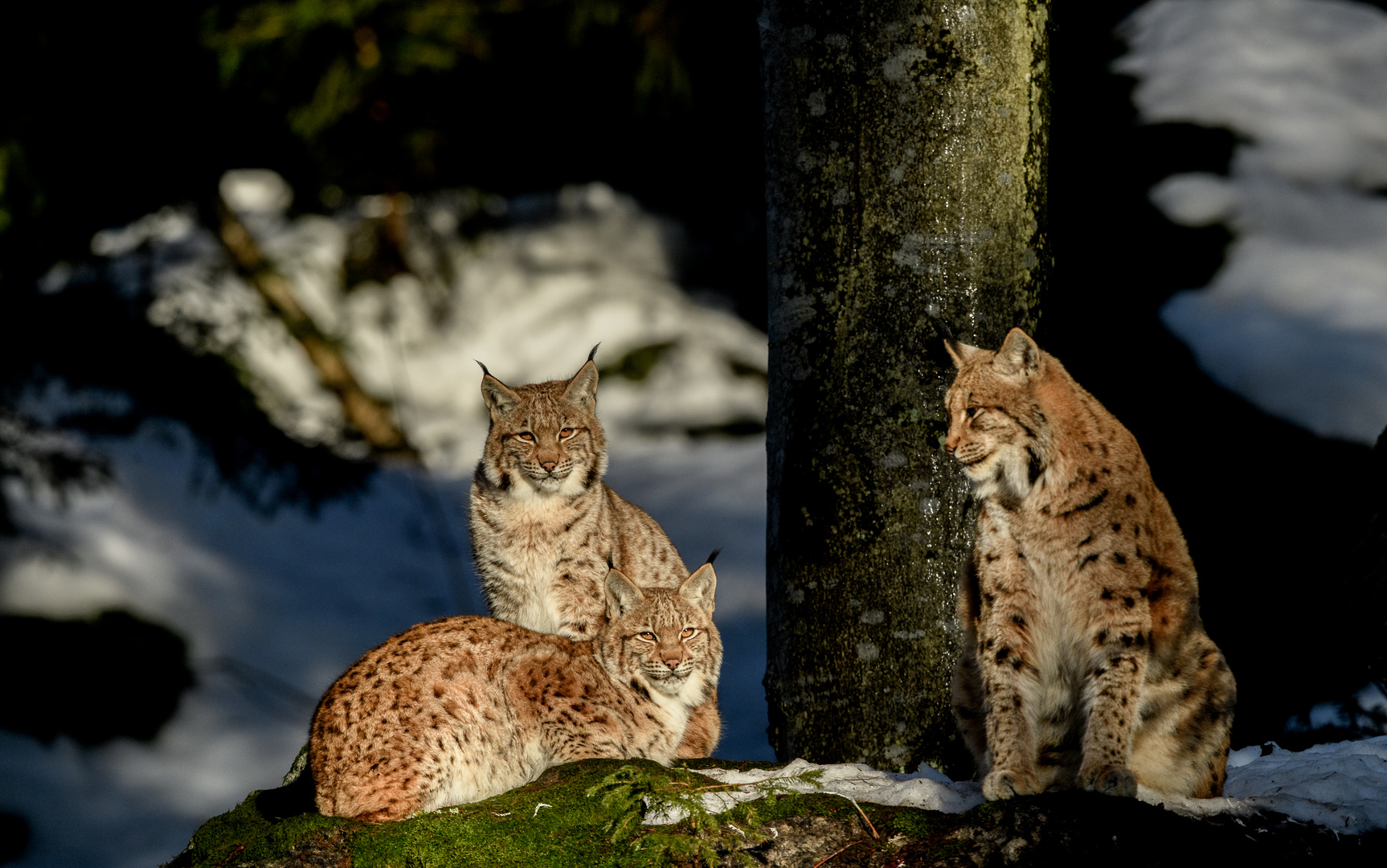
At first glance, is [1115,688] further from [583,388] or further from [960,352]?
[583,388]

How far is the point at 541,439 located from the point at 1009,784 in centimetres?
237

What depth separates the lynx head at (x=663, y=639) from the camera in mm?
4383

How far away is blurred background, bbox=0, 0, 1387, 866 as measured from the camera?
6.86 meters

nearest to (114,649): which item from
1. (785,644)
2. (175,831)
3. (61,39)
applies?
(175,831)

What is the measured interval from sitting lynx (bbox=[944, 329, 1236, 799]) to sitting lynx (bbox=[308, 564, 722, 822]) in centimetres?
116

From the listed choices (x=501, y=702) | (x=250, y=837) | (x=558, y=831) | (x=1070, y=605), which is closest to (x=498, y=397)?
(x=501, y=702)

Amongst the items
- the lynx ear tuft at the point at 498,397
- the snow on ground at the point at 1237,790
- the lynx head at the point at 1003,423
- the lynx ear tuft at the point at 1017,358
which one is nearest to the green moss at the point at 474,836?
the snow on ground at the point at 1237,790

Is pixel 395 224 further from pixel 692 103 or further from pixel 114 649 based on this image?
pixel 114 649

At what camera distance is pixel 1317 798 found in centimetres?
340

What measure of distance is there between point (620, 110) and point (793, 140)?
30.0ft

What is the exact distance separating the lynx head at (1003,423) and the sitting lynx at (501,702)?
4.16 feet

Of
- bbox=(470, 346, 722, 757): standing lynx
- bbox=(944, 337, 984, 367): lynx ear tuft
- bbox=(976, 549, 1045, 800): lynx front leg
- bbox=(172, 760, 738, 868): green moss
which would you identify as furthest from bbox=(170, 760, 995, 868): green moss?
bbox=(944, 337, 984, 367): lynx ear tuft

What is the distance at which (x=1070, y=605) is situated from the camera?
353 centimetres

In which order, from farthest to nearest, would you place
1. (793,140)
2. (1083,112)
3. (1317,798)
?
(1083,112), (793,140), (1317,798)
